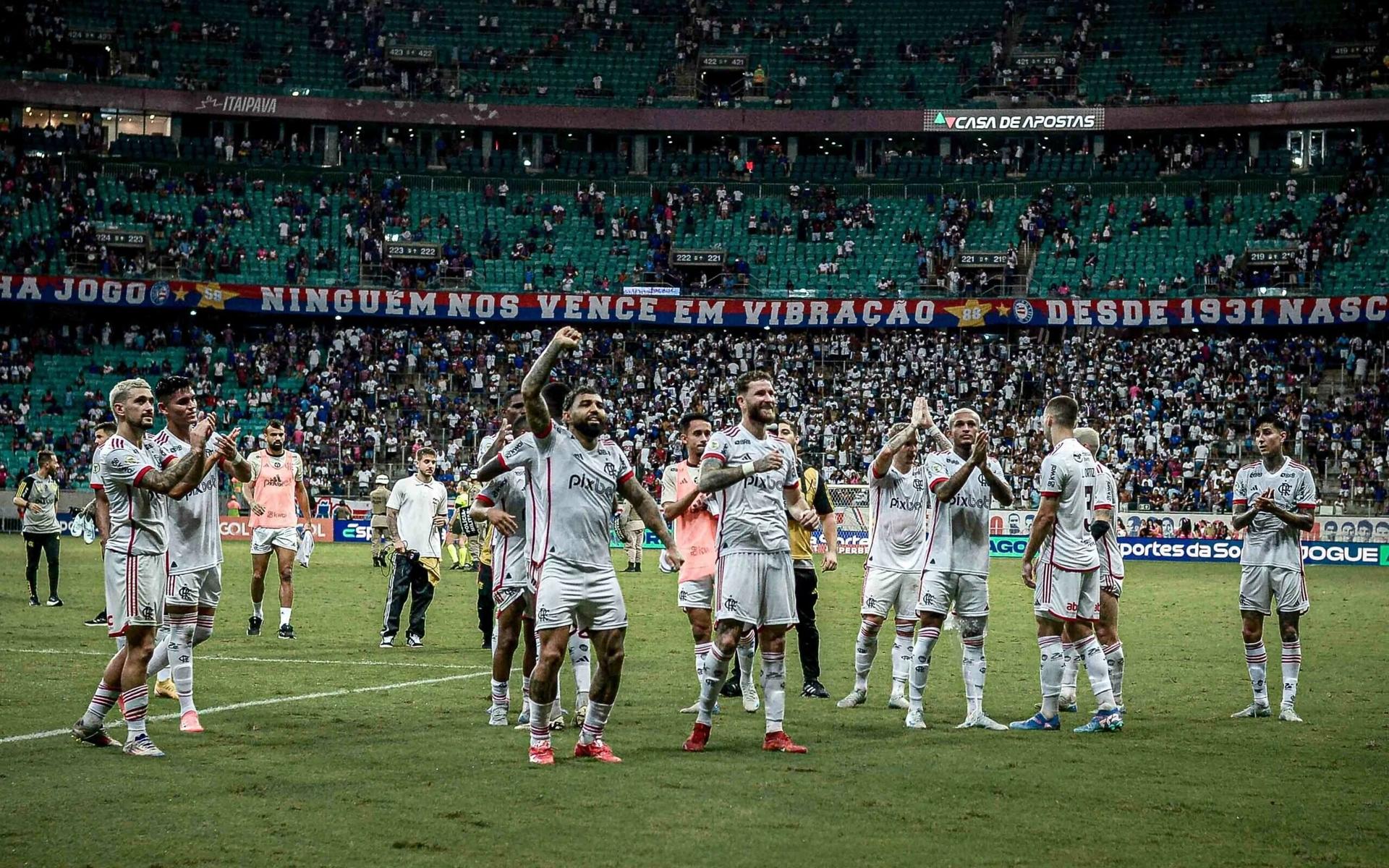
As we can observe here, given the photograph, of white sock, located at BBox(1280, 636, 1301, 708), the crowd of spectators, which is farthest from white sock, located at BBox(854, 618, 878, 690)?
the crowd of spectators

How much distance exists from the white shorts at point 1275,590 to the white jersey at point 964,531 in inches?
117

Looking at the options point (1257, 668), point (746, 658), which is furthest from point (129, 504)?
point (1257, 668)

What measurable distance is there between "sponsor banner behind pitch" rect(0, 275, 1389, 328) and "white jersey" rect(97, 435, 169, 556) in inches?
1878

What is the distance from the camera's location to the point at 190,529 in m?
12.4

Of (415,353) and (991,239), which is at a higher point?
(991,239)

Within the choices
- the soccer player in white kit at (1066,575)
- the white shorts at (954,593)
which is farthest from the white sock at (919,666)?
the soccer player in white kit at (1066,575)

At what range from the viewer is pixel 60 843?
8016 mm

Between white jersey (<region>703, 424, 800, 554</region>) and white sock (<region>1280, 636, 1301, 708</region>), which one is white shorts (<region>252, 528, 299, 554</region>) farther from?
white sock (<region>1280, 636, 1301, 708</region>)

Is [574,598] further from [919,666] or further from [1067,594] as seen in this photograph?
[1067,594]

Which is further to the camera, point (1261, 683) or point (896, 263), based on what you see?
point (896, 263)

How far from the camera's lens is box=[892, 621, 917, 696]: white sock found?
14.2 m

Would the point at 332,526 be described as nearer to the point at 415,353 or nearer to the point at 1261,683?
the point at 415,353

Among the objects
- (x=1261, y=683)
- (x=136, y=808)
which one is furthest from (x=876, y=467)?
(x=136, y=808)

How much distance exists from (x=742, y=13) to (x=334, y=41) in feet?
66.1
